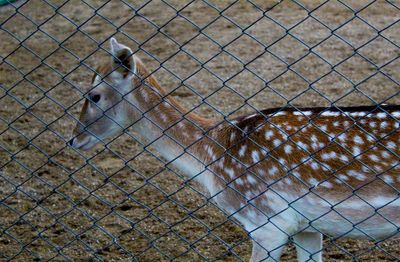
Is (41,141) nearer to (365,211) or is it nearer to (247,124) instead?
(247,124)

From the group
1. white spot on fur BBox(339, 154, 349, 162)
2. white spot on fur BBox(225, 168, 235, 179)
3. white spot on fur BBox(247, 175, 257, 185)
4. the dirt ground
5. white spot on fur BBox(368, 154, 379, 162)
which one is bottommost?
the dirt ground

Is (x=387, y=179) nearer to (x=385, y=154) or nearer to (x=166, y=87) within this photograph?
(x=385, y=154)

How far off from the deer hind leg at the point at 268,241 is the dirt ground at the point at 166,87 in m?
0.21

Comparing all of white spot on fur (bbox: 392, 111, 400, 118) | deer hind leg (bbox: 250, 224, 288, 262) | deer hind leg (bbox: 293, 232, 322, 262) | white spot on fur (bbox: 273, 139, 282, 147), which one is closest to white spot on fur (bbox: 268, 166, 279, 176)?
white spot on fur (bbox: 273, 139, 282, 147)

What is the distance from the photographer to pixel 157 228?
15.6 feet

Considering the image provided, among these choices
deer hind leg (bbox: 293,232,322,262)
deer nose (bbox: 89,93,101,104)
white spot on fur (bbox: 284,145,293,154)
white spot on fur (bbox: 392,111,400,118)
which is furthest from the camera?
deer nose (bbox: 89,93,101,104)

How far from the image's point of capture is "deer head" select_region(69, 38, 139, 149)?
13.4ft

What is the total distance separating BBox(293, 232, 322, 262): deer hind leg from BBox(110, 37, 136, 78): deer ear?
123cm

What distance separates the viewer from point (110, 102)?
4250mm

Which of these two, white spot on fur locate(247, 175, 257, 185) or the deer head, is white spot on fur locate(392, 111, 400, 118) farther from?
the deer head

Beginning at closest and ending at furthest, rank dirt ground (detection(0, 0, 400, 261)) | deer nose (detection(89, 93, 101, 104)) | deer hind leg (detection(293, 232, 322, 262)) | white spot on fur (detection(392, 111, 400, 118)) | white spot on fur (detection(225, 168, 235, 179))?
white spot on fur (detection(392, 111, 400, 118)), white spot on fur (detection(225, 168, 235, 179)), deer hind leg (detection(293, 232, 322, 262)), dirt ground (detection(0, 0, 400, 261)), deer nose (detection(89, 93, 101, 104))

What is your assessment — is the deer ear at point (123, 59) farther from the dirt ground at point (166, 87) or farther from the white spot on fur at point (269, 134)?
the white spot on fur at point (269, 134)

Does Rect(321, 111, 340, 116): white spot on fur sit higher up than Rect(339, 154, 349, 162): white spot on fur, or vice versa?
Rect(321, 111, 340, 116): white spot on fur

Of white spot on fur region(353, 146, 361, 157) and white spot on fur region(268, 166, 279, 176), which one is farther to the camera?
white spot on fur region(268, 166, 279, 176)
